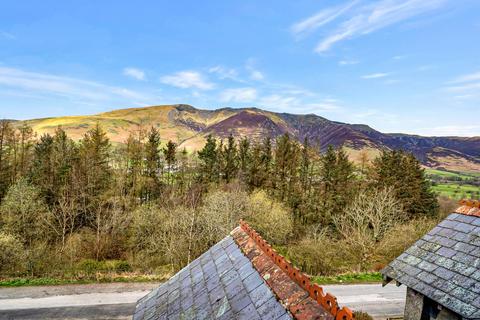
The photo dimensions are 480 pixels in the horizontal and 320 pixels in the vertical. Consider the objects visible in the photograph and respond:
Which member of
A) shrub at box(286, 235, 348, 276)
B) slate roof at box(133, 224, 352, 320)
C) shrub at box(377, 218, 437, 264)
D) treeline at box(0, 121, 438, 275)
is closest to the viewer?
slate roof at box(133, 224, 352, 320)

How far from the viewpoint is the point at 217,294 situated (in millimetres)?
6492

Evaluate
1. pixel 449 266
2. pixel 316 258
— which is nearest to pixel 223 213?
pixel 316 258

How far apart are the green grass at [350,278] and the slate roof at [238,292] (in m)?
17.9

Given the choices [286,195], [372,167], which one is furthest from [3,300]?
[372,167]

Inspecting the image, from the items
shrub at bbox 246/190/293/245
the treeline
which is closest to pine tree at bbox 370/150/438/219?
the treeline

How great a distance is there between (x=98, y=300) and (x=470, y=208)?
2004 centimetres

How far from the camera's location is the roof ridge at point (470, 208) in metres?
11.8

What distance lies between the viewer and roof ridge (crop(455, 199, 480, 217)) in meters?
11.8

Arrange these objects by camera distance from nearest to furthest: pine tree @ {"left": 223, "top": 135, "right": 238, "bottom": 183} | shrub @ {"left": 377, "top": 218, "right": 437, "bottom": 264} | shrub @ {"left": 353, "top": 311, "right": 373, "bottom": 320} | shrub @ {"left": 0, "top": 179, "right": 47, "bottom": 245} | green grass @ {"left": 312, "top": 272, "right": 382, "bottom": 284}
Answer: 1. shrub @ {"left": 353, "top": 311, "right": 373, "bottom": 320}
2. green grass @ {"left": 312, "top": 272, "right": 382, "bottom": 284}
3. shrub @ {"left": 377, "top": 218, "right": 437, "bottom": 264}
4. shrub @ {"left": 0, "top": 179, "right": 47, "bottom": 245}
5. pine tree @ {"left": 223, "top": 135, "right": 238, "bottom": 183}

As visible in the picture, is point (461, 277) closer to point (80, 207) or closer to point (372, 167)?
point (80, 207)

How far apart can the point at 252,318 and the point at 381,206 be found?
34.7 metres

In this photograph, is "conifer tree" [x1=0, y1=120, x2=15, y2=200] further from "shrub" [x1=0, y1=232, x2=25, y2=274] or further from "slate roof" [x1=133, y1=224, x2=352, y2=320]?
"slate roof" [x1=133, y1=224, x2=352, y2=320]

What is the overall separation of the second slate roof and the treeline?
71.2 feet

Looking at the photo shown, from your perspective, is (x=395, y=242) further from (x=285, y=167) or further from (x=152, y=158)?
(x=152, y=158)
